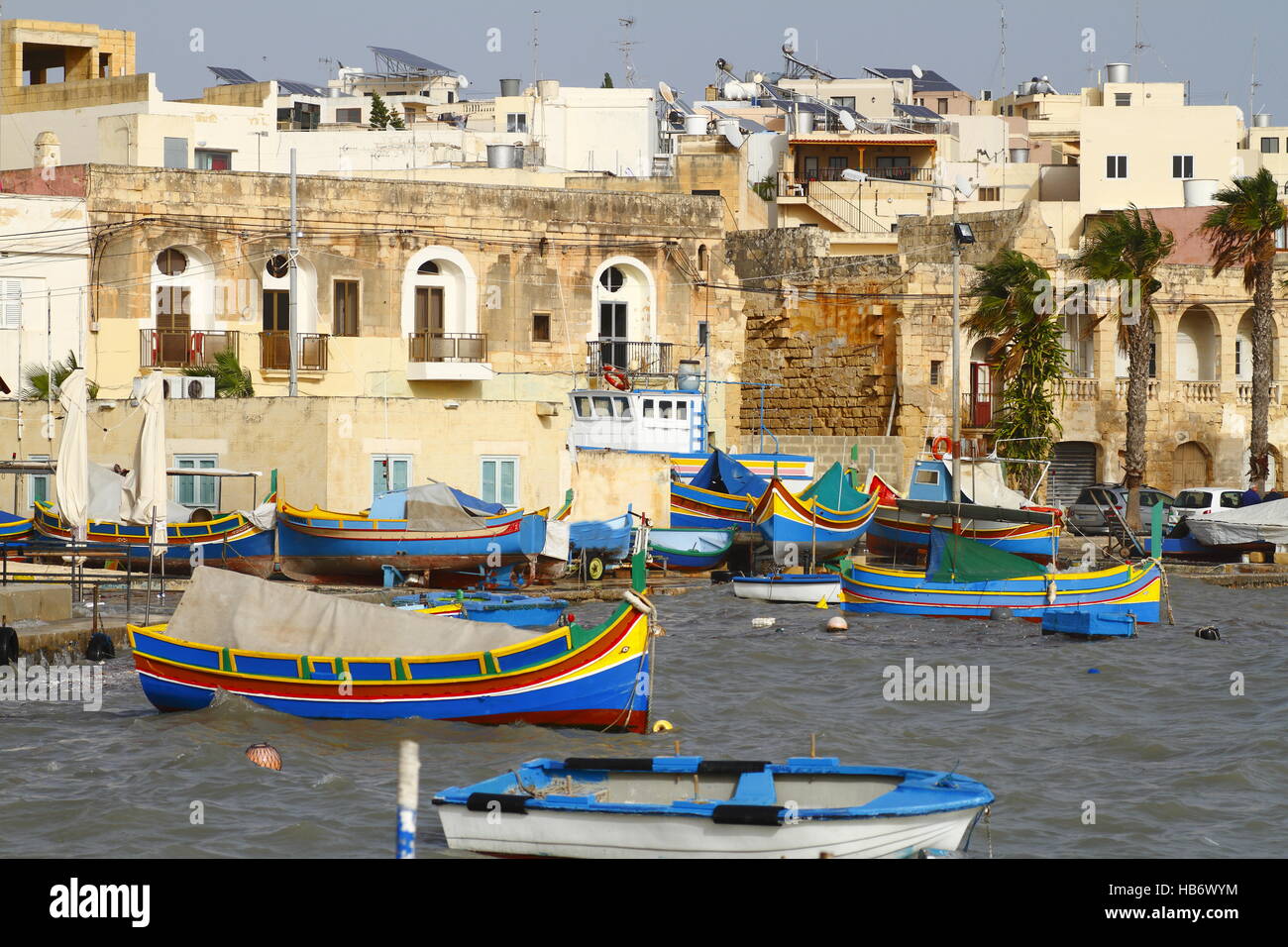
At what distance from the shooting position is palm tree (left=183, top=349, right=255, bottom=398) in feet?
115

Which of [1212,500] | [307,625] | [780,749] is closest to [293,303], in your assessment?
[307,625]

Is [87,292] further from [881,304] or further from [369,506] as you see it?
[881,304]

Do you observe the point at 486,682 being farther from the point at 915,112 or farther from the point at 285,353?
the point at 915,112

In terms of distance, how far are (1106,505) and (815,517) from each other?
866cm

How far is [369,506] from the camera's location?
2877 centimetres

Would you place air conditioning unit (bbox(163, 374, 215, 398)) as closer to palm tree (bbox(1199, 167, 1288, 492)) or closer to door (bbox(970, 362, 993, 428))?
door (bbox(970, 362, 993, 428))

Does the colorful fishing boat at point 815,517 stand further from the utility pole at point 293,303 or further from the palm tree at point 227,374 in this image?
the palm tree at point 227,374

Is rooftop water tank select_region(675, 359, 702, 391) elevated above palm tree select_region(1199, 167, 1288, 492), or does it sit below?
below

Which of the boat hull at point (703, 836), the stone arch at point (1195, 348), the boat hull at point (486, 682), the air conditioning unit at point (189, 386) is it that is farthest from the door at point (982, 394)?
the boat hull at point (703, 836)

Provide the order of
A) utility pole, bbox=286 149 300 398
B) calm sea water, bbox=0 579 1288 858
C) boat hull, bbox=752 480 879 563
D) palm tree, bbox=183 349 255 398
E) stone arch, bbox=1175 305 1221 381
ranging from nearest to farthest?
1. calm sea water, bbox=0 579 1288 858
2. boat hull, bbox=752 480 879 563
3. utility pole, bbox=286 149 300 398
4. palm tree, bbox=183 349 255 398
5. stone arch, bbox=1175 305 1221 381

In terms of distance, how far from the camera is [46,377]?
1361 inches

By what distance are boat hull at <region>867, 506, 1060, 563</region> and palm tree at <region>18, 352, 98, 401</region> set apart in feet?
50.6

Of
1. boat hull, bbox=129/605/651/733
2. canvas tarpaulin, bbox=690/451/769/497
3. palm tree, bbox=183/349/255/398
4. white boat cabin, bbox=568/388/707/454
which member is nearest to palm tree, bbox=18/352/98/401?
palm tree, bbox=183/349/255/398

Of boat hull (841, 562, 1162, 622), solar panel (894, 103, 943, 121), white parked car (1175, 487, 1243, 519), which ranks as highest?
solar panel (894, 103, 943, 121)
